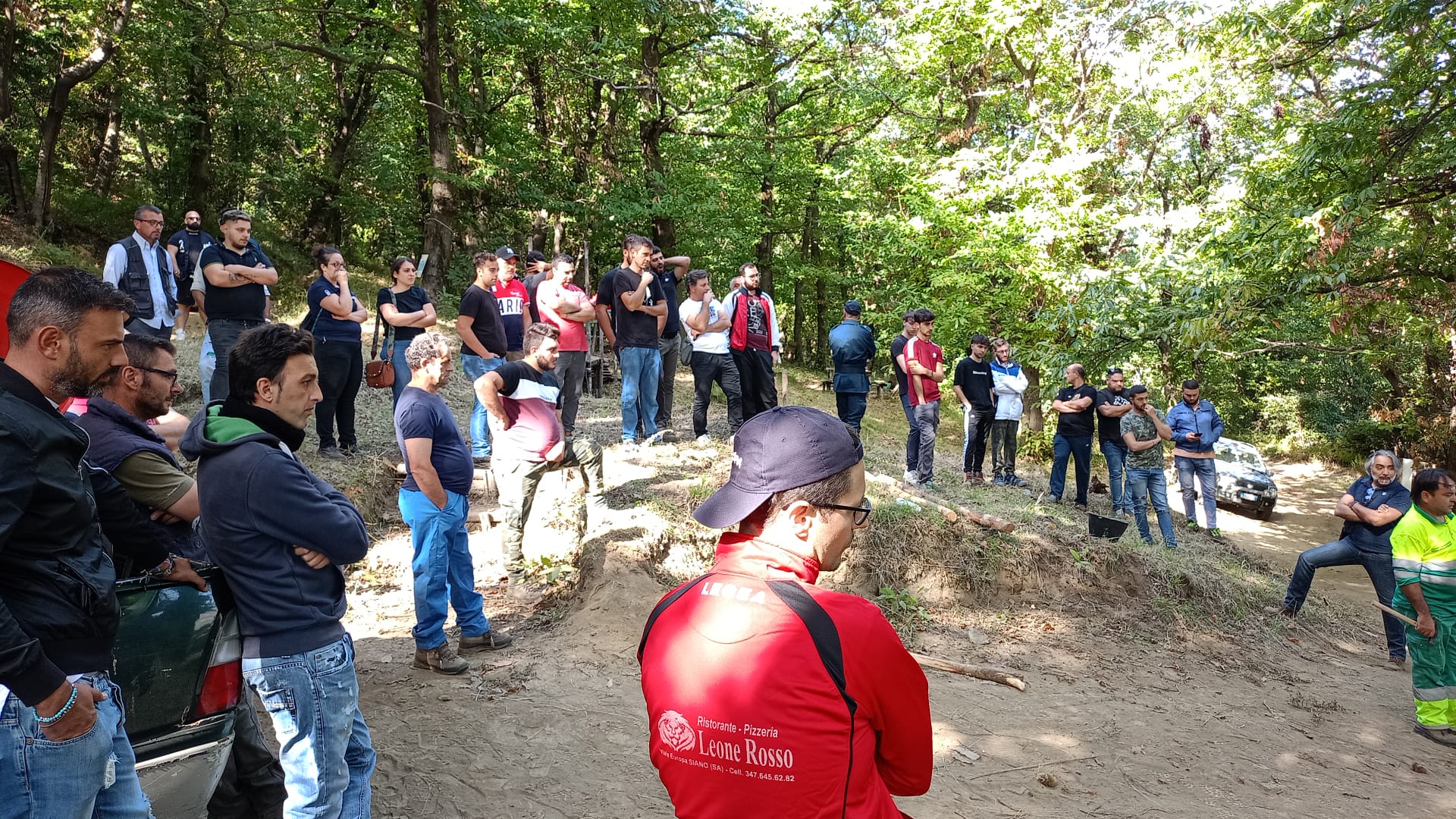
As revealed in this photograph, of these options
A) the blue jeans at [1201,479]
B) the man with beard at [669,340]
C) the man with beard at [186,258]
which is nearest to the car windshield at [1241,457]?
the blue jeans at [1201,479]

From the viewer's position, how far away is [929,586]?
791cm

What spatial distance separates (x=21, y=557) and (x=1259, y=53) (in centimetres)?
1284

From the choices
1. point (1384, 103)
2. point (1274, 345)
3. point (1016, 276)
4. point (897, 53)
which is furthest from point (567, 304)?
point (897, 53)

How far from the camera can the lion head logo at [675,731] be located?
1.73m

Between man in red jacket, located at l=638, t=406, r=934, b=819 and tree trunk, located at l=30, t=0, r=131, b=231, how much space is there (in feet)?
62.5

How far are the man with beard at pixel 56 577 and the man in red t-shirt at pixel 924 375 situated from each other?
328 inches

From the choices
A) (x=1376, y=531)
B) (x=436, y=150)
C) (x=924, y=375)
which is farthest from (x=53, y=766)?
(x=436, y=150)

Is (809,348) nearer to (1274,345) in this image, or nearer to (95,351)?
(1274,345)

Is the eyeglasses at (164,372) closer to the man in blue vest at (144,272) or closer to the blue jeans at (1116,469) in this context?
the man in blue vest at (144,272)

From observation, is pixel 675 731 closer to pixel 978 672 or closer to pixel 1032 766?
pixel 1032 766

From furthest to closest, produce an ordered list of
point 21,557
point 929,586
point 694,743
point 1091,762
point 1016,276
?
point 1016,276, point 929,586, point 1091,762, point 21,557, point 694,743

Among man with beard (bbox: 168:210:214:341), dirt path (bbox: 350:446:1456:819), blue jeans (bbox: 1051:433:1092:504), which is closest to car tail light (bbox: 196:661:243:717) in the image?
dirt path (bbox: 350:446:1456:819)

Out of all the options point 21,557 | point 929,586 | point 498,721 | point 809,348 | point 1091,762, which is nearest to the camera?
point 21,557

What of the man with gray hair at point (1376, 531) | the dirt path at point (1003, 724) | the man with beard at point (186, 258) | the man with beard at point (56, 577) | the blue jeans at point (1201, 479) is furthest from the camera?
the blue jeans at point (1201, 479)
